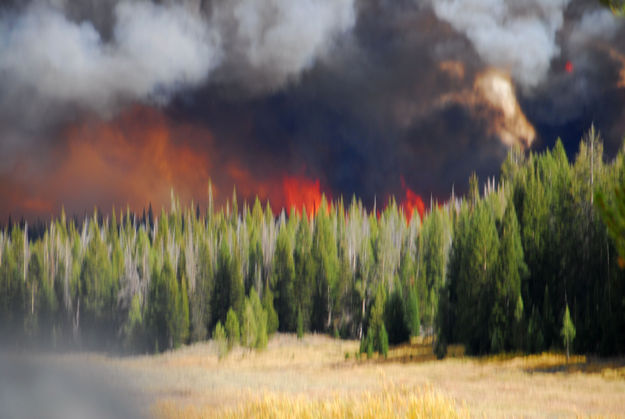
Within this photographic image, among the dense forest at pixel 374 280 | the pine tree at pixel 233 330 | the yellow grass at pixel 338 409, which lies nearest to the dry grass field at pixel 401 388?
the yellow grass at pixel 338 409

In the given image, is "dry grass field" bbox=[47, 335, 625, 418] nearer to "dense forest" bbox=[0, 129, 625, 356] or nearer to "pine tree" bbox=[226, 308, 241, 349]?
"dense forest" bbox=[0, 129, 625, 356]

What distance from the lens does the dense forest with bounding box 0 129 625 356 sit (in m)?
31.1

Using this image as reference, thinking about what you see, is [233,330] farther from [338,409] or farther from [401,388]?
[338,409]

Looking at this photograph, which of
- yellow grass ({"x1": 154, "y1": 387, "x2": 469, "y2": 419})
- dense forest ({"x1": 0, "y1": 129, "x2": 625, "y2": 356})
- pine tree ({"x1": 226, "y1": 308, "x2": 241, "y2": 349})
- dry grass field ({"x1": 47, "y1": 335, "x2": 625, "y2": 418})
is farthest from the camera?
pine tree ({"x1": 226, "y1": 308, "x2": 241, "y2": 349})

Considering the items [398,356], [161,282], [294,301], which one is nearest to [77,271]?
[161,282]

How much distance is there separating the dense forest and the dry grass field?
3308 mm

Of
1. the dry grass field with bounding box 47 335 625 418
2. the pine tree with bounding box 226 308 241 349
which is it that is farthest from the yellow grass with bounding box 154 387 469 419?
the pine tree with bounding box 226 308 241 349

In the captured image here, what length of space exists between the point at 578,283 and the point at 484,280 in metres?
5.03

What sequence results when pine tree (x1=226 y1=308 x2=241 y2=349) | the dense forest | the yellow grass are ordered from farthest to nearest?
1. pine tree (x1=226 y1=308 x2=241 y2=349)
2. the dense forest
3. the yellow grass

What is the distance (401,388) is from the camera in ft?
53.4

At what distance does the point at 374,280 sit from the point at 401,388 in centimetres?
4030

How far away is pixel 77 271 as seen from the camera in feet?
214

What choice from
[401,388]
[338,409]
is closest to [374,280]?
[401,388]

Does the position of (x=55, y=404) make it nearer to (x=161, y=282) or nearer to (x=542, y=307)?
(x=542, y=307)
